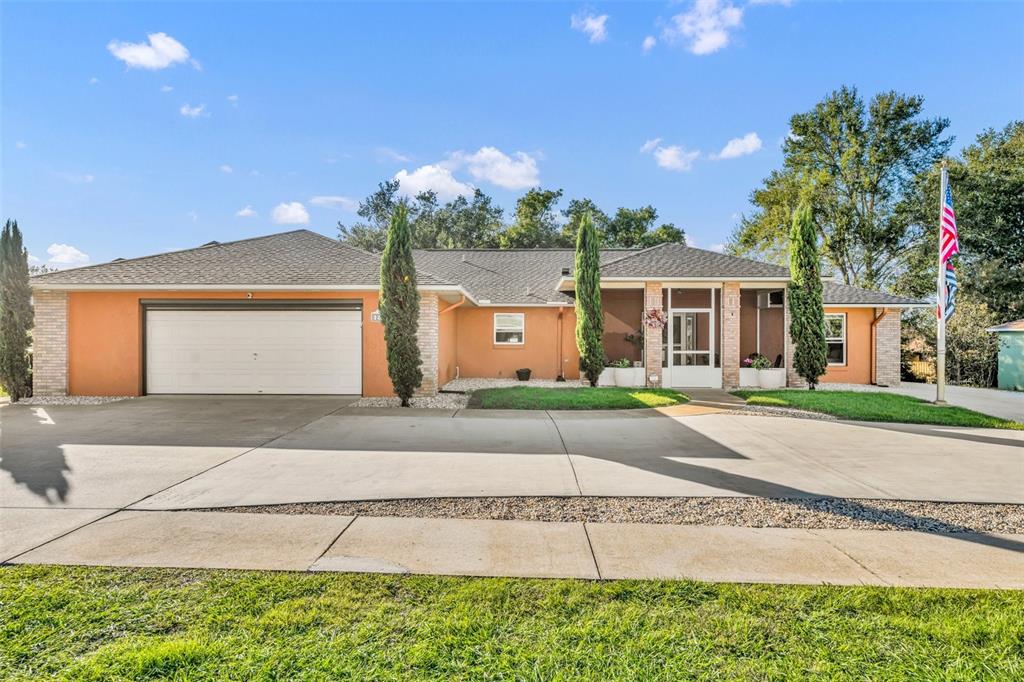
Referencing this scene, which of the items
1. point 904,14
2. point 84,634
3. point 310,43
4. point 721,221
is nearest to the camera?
point 84,634

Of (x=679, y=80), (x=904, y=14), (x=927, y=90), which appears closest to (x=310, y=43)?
(x=679, y=80)

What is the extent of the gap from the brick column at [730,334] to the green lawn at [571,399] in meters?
2.81

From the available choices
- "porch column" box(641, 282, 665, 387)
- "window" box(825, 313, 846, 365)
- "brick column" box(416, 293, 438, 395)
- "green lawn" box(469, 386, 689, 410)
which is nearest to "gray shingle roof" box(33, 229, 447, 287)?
"brick column" box(416, 293, 438, 395)

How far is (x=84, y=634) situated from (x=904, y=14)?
19153 millimetres

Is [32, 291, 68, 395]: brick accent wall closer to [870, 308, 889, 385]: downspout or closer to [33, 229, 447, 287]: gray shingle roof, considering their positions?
[33, 229, 447, 287]: gray shingle roof

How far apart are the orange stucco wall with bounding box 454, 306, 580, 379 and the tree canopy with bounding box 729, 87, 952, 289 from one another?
65.8 feet

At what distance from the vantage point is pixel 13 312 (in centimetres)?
1183

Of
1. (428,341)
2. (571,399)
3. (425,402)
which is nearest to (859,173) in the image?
(571,399)

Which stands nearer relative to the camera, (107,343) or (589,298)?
(107,343)

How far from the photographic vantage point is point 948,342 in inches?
711

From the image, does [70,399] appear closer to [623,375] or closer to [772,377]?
[623,375]

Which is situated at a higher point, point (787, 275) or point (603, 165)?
point (603, 165)

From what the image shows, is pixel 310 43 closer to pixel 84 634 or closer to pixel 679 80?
pixel 679 80

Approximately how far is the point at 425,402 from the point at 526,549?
815cm
